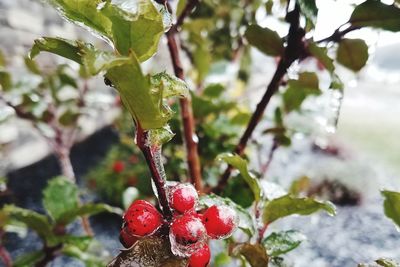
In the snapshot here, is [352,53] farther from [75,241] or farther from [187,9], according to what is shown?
[75,241]

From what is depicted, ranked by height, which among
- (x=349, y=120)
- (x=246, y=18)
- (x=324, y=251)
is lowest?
(x=349, y=120)

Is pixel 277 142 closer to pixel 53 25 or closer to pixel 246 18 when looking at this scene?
pixel 246 18

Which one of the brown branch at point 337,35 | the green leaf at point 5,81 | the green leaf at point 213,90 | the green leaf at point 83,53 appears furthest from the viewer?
the green leaf at point 213,90

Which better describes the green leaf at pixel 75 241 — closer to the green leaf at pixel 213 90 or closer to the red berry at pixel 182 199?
the red berry at pixel 182 199

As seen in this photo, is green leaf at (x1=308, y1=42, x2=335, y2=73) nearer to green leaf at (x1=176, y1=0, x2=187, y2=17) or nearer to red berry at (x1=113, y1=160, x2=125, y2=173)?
green leaf at (x1=176, y1=0, x2=187, y2=17)

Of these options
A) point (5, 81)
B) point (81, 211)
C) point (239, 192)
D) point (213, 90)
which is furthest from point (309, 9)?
point (5, 81)

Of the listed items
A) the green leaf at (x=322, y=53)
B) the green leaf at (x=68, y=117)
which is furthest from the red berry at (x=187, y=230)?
the green leaf at (x=68, y=117)

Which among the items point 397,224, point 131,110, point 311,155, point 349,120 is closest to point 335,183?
point 311,155
